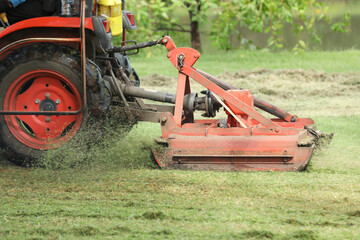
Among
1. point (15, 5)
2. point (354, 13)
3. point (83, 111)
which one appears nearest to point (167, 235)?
point (83, 111)

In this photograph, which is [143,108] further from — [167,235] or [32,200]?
[167,235]

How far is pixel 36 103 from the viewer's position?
4.87 m

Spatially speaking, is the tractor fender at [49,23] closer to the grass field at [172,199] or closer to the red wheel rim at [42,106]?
the red wheel rim at [42,106]

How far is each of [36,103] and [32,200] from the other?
102 centimetres

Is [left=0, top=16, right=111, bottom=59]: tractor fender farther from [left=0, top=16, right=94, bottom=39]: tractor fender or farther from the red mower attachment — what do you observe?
the red mower attachment

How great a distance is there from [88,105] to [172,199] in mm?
1151

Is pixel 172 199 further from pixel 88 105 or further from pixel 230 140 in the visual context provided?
pixel 88 105

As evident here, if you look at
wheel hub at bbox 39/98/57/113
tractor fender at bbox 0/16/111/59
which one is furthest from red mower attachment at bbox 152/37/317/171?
wheel hub at bbox 39/98/57/113

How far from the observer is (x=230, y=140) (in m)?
4.62

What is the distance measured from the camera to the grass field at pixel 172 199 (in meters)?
3.47

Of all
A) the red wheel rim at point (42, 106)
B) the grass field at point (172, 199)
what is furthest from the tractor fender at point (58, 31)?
the grass field at point (172, 199)

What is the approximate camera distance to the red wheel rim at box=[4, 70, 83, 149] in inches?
191

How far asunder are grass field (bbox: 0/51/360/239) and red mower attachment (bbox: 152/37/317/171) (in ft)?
0.31

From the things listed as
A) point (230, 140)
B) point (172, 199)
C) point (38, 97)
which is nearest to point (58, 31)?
point (38, 97)
